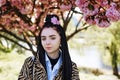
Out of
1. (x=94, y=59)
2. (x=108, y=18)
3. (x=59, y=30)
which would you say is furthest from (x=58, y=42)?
(x=94, y=59)

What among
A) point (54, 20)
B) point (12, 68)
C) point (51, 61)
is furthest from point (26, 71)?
point (12, 68)

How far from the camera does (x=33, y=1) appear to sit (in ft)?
25.3

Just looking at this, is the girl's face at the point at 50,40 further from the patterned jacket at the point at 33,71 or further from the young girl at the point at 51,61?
the patterned jacket at the point at 33,71

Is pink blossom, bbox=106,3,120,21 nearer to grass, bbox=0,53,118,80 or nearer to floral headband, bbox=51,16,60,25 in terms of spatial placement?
floral headband, bbox=51,16,60,25

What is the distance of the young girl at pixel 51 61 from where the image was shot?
3506 millimetres

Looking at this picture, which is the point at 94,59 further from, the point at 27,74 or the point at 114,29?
the point at 27,74

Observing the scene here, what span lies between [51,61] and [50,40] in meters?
0.24

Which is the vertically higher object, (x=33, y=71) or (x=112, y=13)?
(x=112, y=13)

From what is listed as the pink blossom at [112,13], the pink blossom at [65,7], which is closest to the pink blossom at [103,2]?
the pink blossom at [112,13]

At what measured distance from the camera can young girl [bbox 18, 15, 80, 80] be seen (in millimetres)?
3506

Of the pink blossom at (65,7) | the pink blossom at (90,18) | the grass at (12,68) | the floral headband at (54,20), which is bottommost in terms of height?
the grass at (12,68)

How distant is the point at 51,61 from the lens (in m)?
3.57

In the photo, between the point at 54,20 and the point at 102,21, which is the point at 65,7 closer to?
the point at 102,21

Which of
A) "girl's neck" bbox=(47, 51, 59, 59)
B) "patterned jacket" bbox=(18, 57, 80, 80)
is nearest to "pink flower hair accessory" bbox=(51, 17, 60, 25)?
"girl's neck" bbox=(47, 51, 59, 59)
